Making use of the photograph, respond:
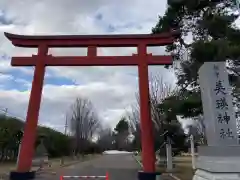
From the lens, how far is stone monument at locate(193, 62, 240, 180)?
7078mm

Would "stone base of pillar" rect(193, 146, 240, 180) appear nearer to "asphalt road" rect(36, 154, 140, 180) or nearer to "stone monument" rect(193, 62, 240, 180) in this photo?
"stone monument" rect(193, 62, 240, 180)

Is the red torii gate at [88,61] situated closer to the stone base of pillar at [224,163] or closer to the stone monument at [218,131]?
the stone monument at [218,131]

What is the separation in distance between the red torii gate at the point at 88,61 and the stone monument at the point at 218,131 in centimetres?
640

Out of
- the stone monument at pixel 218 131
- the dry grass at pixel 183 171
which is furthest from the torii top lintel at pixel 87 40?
the dry grass at pixel 183 171

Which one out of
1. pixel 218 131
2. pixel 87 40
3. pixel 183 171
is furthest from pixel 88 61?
pixel 183 171

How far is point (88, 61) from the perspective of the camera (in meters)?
15.7

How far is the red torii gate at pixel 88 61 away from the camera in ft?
47.9

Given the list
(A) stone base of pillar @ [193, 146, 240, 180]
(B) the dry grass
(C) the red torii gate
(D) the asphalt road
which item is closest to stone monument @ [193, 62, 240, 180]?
(A) stone base of pillar @ [193, 146, 240, 180]

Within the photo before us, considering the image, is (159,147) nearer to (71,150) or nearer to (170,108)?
(170,108)

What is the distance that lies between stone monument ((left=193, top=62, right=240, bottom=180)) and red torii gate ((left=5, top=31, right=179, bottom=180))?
6.40 meters

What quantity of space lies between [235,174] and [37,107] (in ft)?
36.4

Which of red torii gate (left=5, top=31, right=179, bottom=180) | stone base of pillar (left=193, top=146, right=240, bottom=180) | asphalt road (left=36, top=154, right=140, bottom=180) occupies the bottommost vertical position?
asphalt road (left=36, top=154, right=140, bottom=180)

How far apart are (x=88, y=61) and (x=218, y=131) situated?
9.46m

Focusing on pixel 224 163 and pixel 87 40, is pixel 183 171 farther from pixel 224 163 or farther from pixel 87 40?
pixel 224 163
